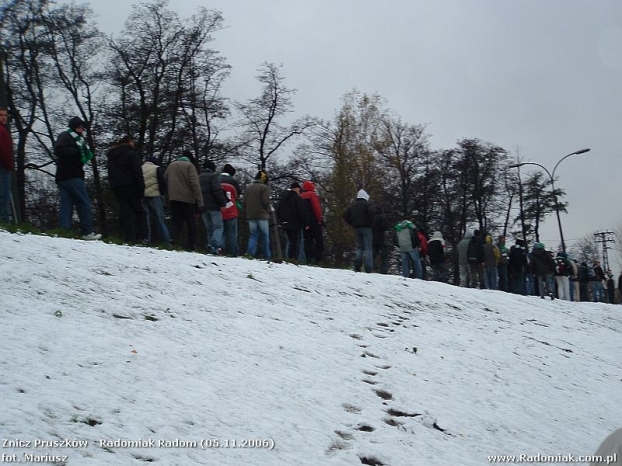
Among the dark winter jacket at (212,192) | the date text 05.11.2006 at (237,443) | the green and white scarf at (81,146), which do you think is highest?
the green and white scarf at (81,146)

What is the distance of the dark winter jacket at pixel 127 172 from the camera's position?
1074 centimetres

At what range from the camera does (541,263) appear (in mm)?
20281

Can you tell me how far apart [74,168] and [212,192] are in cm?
284

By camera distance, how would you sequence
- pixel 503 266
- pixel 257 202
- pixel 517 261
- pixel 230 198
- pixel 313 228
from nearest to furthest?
pixel 230 198 < pixel 257 202 < pixel 313 228 < pixel 517 261 < pixel 503 266

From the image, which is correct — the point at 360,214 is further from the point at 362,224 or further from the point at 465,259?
the point at 465,259

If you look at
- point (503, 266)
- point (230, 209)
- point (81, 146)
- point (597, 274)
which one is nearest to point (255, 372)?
point (81, 146)

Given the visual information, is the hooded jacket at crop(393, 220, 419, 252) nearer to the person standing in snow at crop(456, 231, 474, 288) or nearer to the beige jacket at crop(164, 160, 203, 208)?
the person standing in snow at crop(456, 231, 474, 288)

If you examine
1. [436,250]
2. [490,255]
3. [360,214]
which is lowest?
[490,255]

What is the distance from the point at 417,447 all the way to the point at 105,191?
2205 centimetres

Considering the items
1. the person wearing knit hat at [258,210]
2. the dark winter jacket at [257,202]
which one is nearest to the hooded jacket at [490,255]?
the person wearing knit hat at [258,210]

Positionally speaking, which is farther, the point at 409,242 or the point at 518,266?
the point at 518,266

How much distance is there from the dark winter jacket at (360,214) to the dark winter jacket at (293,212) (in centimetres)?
106

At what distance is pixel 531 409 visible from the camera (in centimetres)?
720

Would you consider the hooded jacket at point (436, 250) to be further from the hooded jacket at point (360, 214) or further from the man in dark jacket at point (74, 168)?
the man in dark jacket at point (74, 168)
